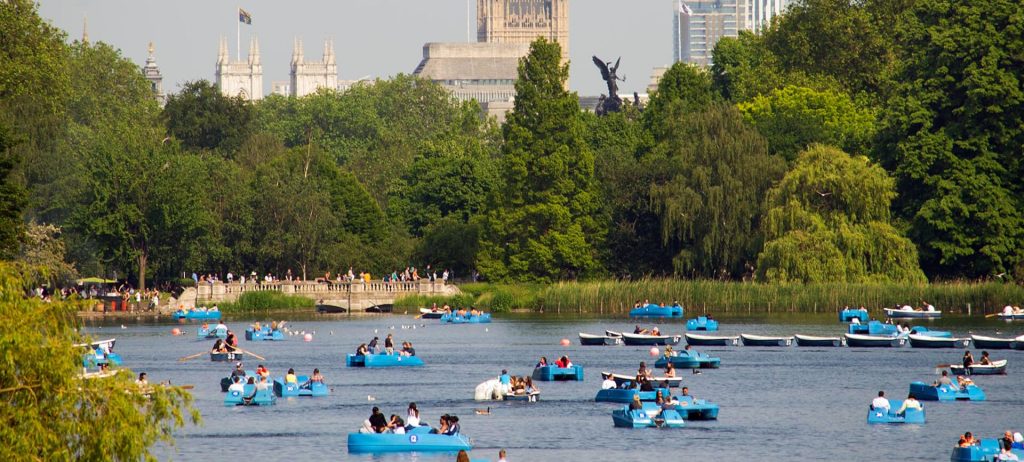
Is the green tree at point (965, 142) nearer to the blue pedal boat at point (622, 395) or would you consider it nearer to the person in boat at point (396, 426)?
the blue pedal boat at point (622, 395)

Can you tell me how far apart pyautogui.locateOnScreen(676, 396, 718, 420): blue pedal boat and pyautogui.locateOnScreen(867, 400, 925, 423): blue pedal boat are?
184 inches

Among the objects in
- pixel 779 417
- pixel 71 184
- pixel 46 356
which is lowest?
pixel 779 417

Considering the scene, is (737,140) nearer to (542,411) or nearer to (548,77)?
(548,77)

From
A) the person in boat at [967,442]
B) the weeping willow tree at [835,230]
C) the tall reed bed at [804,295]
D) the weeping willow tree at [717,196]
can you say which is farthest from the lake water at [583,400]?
the weeping willow tree at [717,196]

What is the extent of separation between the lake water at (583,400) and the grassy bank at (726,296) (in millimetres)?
2578

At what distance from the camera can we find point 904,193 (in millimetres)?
98562

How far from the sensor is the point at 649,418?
52.0 metres

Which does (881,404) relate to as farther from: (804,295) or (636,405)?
(804,295)

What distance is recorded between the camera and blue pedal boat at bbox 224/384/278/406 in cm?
5847

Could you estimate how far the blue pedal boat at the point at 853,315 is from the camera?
87125 mm

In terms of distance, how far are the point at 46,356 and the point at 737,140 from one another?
7842cm

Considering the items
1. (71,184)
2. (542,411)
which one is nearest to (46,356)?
(542,411)

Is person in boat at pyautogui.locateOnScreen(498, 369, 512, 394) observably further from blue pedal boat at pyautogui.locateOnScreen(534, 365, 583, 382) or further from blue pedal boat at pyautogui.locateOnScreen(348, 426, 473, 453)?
blue pedal boat at pyautogui.locateOnScreen(348, 426, 473, 453)

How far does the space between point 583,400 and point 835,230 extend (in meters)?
38.0
